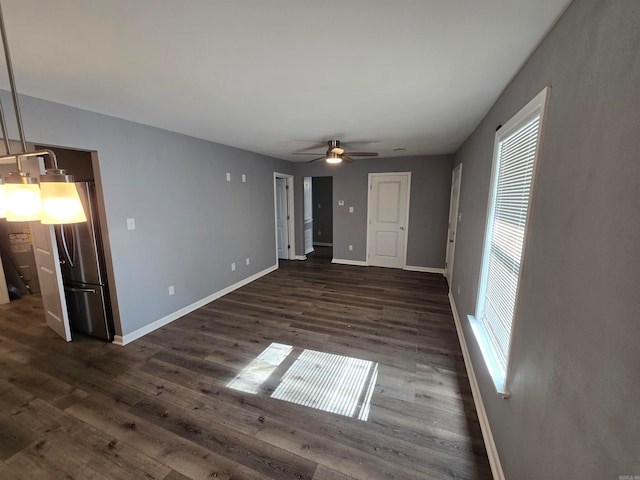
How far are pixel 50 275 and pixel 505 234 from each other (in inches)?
175

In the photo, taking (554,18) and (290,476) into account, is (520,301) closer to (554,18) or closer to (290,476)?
(554,18)

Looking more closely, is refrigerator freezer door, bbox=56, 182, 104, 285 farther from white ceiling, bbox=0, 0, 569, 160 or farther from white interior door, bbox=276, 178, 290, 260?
white interior door, bbox=276, 178, 290, 260

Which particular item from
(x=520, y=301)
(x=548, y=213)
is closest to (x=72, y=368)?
(x=520, y=301)

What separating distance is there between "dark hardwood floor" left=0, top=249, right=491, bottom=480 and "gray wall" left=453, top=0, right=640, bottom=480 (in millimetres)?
646

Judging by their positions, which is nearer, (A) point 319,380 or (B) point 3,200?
(B) point 3,200

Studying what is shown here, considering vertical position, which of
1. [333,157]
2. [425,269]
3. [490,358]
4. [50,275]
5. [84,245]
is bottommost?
[425,269]

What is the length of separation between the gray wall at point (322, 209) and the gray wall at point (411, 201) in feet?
6.09

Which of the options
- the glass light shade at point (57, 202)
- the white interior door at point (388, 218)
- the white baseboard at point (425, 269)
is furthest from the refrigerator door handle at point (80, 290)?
the white baseboard at point (425, 269)

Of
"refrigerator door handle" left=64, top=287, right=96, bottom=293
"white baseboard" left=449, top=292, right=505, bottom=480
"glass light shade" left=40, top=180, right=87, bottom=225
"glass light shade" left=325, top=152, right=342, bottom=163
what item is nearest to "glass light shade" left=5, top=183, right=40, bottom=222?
"glass light shade" left=40, top=180, right=87, bottom=225

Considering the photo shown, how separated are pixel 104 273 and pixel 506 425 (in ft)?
12.3

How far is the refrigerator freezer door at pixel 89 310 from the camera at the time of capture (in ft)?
9.51

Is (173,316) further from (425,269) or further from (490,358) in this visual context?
(425,269)

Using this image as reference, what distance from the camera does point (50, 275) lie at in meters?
2.90

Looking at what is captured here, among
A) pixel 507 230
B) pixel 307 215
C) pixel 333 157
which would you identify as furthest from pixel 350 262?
pixel 507 230
